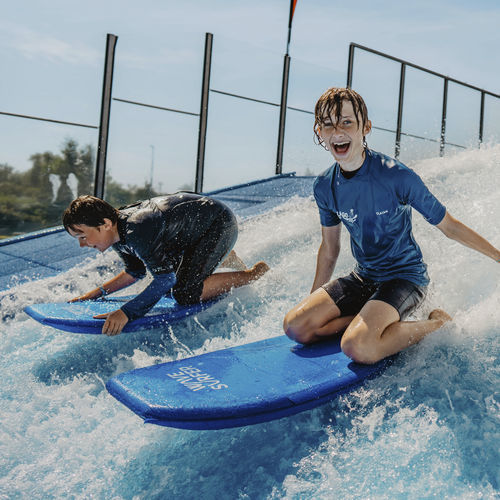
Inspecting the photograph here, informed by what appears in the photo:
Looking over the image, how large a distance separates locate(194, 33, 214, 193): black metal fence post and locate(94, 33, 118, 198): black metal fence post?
1.31 metres

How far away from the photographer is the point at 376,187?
254cm

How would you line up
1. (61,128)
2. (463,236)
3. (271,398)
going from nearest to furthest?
(271,398)
(463,236)
(61,128)

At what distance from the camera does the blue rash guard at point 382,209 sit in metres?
2.51

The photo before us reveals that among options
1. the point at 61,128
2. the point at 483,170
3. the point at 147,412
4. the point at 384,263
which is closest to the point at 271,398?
the point at 147,412

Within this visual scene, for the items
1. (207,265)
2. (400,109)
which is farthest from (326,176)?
(400,109)

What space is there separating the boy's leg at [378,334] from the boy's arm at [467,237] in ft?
1.41

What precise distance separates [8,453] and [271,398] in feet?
3.77

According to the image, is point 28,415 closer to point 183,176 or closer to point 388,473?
point 388,473

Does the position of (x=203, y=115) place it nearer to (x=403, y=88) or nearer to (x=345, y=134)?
(x=403, y=88)

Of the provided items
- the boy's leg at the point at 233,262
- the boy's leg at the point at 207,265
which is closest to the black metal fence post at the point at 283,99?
the boy's leg at the point at 233,262

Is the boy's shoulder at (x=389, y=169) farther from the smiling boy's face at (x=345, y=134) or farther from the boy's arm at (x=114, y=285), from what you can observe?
the boy's arm at (x=114, y=285)

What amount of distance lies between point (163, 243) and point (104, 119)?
3.69m

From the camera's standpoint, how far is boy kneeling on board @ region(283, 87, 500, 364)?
7.98 feet

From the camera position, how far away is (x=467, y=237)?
7.97 feet
